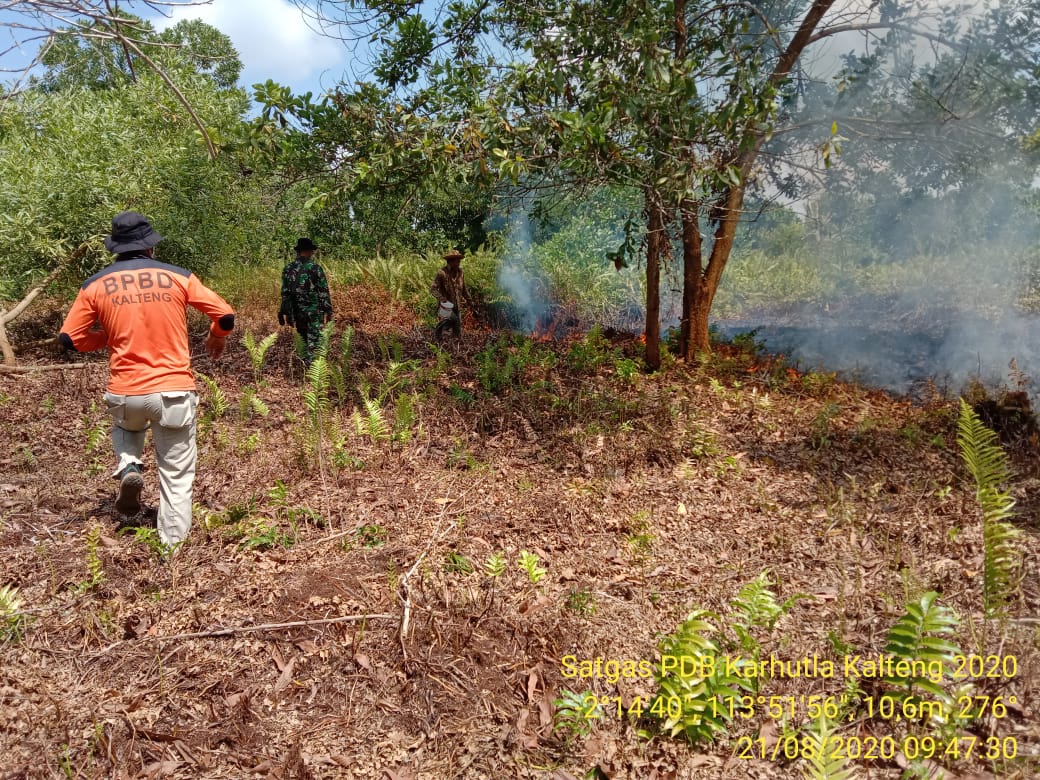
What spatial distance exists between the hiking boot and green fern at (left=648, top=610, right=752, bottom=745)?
3.42 m

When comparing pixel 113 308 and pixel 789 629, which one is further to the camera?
pixel 113 308

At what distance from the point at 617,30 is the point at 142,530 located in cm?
578

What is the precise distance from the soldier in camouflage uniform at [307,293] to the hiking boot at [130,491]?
12.9 ft

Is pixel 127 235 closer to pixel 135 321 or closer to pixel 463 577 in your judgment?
pixel 135 321

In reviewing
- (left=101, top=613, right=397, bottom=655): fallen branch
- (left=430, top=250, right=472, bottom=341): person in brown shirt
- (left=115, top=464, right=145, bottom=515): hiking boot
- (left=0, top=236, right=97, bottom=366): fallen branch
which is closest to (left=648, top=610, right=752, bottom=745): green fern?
(left=101, top=613, right=397, bottom=655): fallen branch

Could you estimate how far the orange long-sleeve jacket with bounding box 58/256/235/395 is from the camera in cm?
395

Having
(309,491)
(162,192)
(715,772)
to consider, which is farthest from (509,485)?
(162,192)

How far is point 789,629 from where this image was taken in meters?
3.56

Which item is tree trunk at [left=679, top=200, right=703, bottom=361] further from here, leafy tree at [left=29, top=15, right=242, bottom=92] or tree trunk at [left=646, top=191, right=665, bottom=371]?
leafy tree at [left=29, top=15, right=242, bottom=92]

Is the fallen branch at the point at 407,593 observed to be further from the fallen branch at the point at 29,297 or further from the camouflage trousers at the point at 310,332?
the fallen branch at the point at 29,297

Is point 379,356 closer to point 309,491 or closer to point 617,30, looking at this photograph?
point 309,491

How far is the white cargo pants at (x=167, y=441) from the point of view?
4.04 metres

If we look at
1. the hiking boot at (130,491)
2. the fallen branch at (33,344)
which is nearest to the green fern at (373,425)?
the hiking boot at (130,491)
